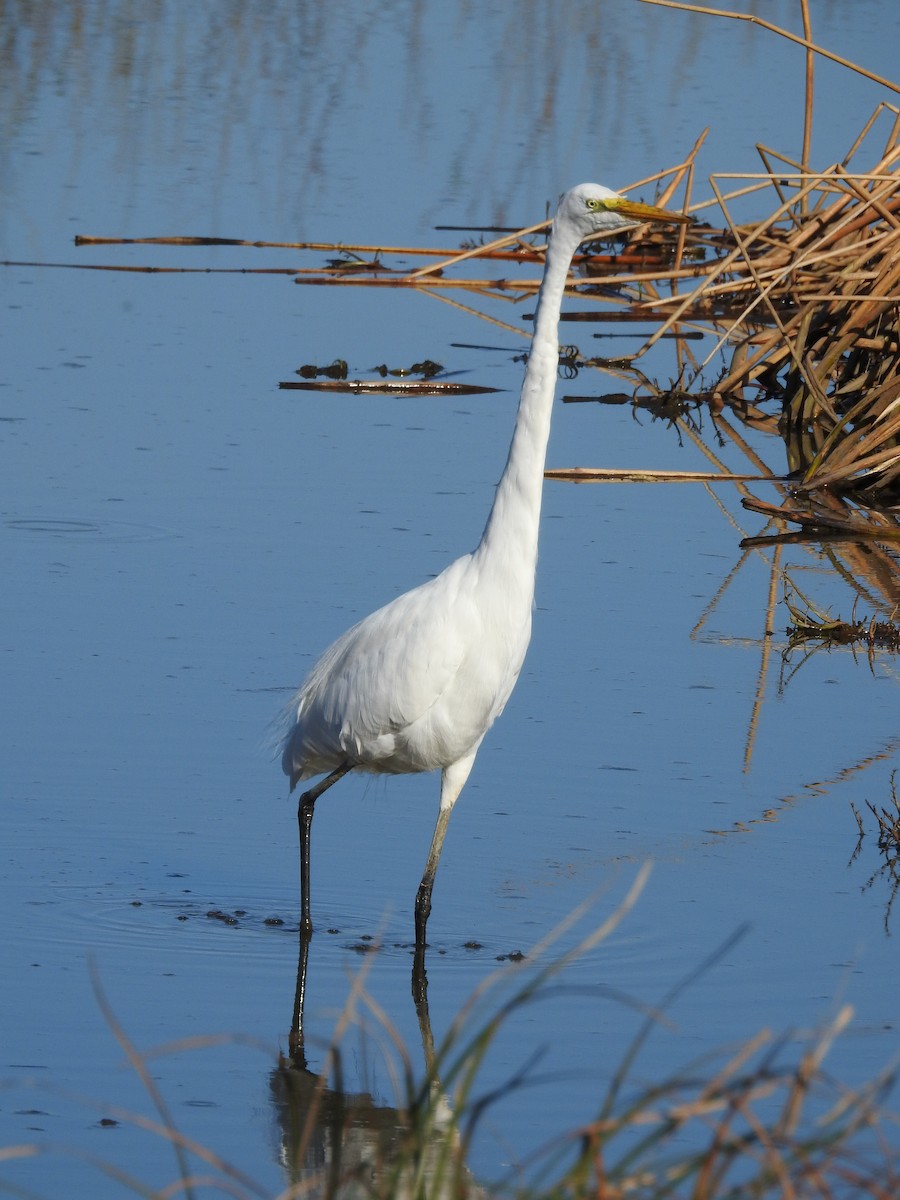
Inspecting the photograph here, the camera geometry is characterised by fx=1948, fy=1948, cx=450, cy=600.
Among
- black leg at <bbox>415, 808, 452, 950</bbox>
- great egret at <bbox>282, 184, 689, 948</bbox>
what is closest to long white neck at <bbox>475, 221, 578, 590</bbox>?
great egret at <bbox>282, 184, 689, 948</bbox>

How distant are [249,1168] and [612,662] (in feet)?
10.0

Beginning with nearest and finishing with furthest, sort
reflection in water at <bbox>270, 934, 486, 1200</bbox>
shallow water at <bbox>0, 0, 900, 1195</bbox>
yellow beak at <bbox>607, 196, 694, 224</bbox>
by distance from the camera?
reflection in water at <bbox>270, 934, 486, 1200</bbox> → shallow water at <bbox>0, 0, 900, 1195</bbox> → yellow beak at <bbox>607, 196, 694, 224</bbox>

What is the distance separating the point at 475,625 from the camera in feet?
14.3

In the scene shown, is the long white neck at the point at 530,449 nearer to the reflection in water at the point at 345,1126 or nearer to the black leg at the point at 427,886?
the black leg at the point at 427,886

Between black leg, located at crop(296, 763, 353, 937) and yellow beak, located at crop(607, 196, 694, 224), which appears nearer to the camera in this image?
yellow beak, located at crop(607, 196, 694, 224)

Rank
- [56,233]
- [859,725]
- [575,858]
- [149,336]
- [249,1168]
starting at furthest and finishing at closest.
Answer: [56,233] < [149,336] < [859,725] < [575,858] < [249,1168]

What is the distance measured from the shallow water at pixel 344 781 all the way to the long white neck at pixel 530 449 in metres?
0.86

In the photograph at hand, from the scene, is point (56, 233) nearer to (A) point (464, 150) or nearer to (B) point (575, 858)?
(A) point (464, 150)

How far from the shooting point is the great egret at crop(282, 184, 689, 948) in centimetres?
432

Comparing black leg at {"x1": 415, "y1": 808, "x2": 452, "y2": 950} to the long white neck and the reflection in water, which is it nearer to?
the reflection in water

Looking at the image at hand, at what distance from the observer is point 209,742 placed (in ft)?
17.9

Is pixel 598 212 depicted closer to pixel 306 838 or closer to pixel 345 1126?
pixel 306 838

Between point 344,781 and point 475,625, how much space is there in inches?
52.5

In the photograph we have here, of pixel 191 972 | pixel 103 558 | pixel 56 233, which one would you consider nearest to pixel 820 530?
pixel 103 558
